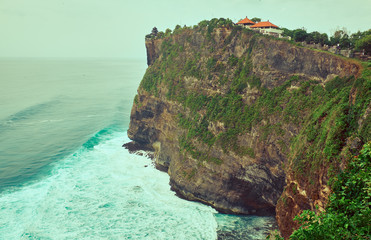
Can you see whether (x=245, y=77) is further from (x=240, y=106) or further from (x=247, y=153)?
(x=247, y=153)

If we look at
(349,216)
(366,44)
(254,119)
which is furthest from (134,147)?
(349,216)

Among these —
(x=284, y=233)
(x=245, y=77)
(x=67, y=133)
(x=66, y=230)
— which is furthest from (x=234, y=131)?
(x=67, y=133)

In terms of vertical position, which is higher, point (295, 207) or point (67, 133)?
point (295, 207)

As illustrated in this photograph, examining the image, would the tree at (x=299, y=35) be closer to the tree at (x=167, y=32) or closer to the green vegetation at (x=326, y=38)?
the green vegetation at (x=326, y=38)

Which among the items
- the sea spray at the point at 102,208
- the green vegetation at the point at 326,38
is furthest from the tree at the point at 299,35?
the sea spray at the point at 102,208

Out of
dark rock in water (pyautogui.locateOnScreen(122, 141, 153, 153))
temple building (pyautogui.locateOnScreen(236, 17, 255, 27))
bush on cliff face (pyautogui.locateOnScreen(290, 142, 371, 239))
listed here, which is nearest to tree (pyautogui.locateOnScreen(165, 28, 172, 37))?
temple building (pyautogui.locateOnScreen(236, 17, 255, 27))

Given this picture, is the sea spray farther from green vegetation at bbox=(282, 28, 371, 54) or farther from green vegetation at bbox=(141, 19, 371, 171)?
green vegetation at bbox=(282, 28, 371, 54)
